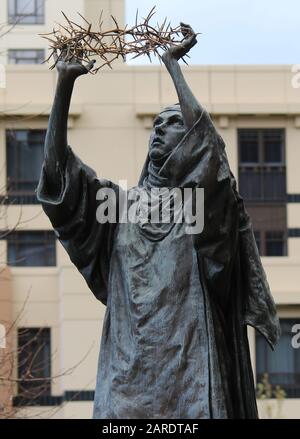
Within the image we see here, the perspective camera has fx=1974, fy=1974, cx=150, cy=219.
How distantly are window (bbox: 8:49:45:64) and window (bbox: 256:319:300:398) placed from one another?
12.2 metres

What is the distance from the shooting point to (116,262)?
11.8 m

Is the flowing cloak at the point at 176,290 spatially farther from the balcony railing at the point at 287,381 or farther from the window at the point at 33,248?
the window at the point at 33,248

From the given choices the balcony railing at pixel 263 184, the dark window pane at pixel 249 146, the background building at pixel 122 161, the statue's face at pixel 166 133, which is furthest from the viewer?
the dark window pane at pixel 249 146

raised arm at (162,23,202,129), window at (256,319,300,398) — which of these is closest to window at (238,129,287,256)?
window at (256,319,300,398)

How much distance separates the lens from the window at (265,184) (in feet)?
155

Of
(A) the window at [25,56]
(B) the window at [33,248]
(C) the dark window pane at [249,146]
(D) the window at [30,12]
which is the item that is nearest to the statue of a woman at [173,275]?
(B) the window at [33,248]

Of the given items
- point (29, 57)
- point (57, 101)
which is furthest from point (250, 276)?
point (29, 57)

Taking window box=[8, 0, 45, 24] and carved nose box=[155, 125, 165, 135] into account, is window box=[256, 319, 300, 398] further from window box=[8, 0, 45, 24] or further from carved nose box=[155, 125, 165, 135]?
carved nose box=[155, 125, 165, 135]

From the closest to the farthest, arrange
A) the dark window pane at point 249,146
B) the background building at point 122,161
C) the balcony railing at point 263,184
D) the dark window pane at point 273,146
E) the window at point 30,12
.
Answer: the background building at point 122,161, the balcony railing at point 263,184, the dark window pane at point 249,146, the dark window pane at point 273,146, the window at point 30,12

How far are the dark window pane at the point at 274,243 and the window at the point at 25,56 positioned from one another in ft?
32.7

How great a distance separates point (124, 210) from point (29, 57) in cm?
4296

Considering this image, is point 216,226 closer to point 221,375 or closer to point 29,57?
point 221,375

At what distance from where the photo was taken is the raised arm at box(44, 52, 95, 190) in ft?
37.6

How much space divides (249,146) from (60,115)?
119ft
